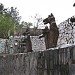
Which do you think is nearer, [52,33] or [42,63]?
[42,63]

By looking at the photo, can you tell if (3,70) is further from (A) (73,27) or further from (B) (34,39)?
(B) (34,39)

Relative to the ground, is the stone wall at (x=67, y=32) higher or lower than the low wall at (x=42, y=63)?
higher

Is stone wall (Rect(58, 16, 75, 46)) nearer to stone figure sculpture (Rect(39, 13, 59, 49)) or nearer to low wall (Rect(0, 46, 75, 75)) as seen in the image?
stone figure sculpture (Rect(39, 13, 59, 49))

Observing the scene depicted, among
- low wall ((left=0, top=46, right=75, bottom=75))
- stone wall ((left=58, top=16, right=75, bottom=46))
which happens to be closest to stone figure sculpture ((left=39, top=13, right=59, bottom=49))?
stone wall ((left=58, top=16, right=75, bottom=46))

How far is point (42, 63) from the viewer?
Answer: 6.69 meters

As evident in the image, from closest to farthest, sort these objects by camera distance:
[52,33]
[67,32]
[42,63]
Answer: [42,63] < [67,32] < [52,33]

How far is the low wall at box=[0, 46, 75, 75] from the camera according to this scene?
16.6 ft

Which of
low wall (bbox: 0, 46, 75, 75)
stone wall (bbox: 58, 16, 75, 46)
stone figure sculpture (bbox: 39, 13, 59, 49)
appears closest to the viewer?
low wall (bbox: 0, 46, 75, 75)

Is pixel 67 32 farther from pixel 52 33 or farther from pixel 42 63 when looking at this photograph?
pixel 42 63

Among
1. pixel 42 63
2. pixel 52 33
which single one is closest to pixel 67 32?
pixel 52 33

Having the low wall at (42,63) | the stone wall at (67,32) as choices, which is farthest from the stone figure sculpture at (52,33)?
the low wall at (42,63)

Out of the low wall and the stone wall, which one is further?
the stone wall

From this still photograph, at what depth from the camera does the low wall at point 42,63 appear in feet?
16.6

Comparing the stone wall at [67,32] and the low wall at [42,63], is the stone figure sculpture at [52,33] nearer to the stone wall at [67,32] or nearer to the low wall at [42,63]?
the stone wall at [67,32]
